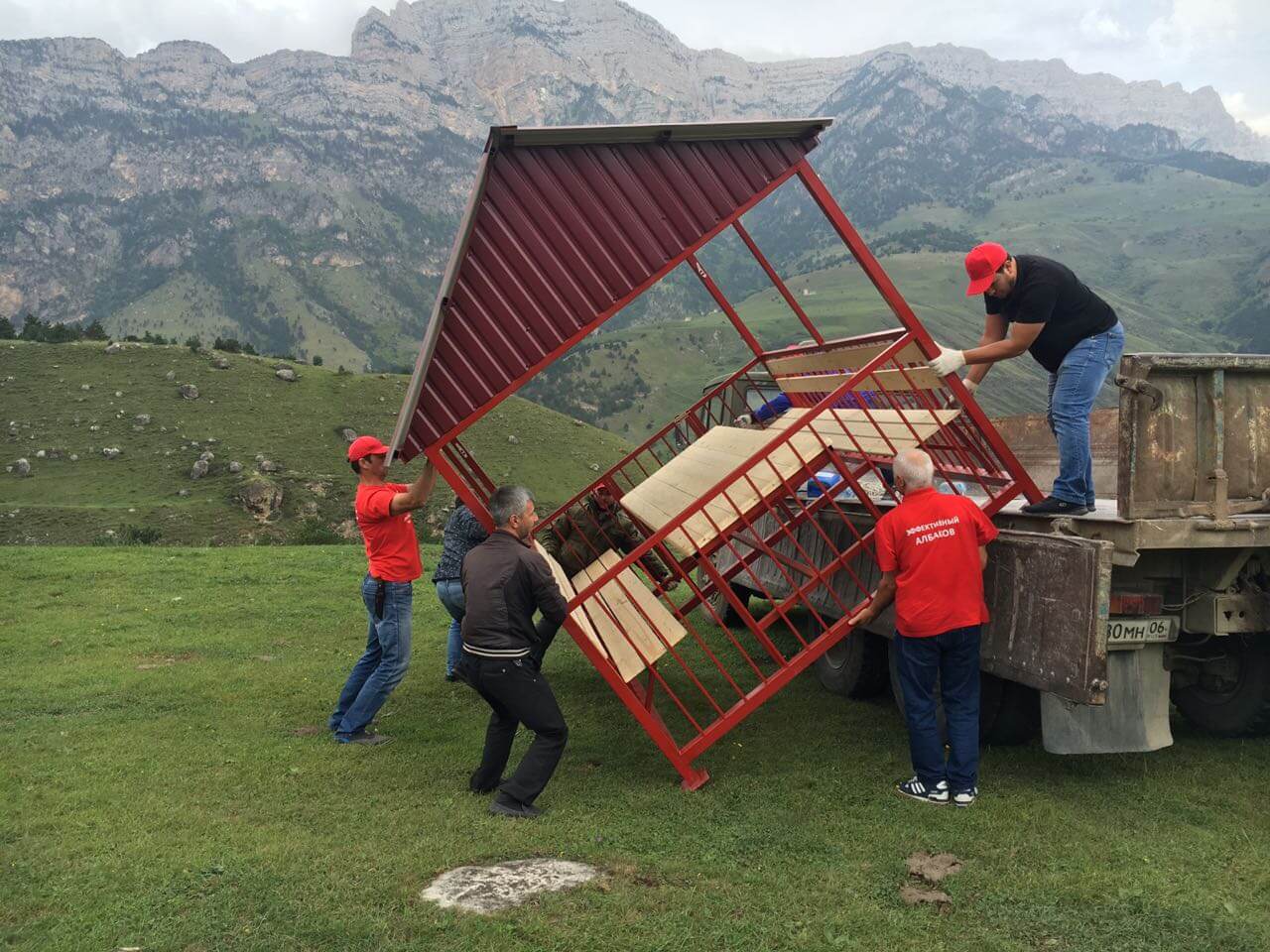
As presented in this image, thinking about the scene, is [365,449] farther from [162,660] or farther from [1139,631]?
[1139,631]

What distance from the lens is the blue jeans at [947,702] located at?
521 centimetres

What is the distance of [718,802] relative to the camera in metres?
5.30

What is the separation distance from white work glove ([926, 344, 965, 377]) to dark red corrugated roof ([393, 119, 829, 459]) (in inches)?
63.1

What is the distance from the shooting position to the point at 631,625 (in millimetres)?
6328

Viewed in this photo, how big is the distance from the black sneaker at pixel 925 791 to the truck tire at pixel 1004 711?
2.47 feet

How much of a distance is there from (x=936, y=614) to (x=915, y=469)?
855mm

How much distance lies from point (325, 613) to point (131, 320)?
19981cm

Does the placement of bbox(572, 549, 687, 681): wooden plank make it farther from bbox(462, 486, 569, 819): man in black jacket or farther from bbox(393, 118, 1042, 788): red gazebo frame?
bbox(462, 486, 569, 819): man in black jacket

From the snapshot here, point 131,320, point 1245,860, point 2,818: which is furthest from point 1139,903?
point 131,320

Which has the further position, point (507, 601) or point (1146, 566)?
point (1146, 566)

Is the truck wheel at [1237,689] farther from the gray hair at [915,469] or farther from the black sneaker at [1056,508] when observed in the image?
the gray hair at [915,469]

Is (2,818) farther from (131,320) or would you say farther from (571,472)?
(131,320)

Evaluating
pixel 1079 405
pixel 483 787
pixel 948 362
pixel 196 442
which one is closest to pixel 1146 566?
pixel 1079 405

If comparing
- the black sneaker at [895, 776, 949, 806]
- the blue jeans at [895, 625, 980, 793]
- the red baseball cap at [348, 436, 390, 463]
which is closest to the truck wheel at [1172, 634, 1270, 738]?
the blue jeans at [895, 625, 980, 793]
